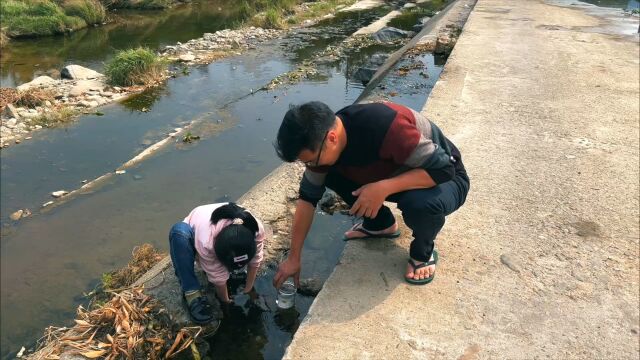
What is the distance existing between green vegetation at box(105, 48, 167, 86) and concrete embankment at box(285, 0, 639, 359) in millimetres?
6808

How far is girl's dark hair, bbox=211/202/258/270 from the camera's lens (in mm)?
2566

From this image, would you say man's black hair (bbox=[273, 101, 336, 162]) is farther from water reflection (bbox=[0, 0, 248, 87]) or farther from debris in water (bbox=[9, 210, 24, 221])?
water reflection (bbox=[0, 0, 248, 87])

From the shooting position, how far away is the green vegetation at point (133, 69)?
9.66 metres

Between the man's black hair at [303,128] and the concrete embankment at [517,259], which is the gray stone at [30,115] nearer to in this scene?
the concrete embankment at [517,259]

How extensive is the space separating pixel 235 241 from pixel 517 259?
5.95 feet

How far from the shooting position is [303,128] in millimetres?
2010

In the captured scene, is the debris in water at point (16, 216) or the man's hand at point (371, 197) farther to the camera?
the debris in water at point (16, 216)

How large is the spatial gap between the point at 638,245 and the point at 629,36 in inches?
387

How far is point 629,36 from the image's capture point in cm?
1050

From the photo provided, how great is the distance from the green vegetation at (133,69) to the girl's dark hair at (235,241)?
26.6 feet

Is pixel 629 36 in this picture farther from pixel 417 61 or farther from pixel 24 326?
pixel 24 326

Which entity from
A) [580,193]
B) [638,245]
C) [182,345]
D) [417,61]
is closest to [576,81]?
[417,61]

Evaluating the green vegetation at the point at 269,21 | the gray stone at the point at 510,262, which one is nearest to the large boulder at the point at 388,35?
the green vegetation at the point at 269,21

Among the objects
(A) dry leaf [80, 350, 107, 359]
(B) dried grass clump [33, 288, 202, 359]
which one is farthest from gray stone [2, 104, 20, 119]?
(A) dry leaf [80, 350, 107, 359]
